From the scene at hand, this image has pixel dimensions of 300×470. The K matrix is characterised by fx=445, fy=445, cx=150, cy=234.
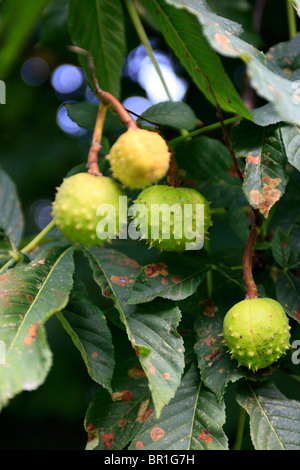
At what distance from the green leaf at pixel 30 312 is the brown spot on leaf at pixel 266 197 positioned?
435 mm

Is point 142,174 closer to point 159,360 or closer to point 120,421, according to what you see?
point 159,360

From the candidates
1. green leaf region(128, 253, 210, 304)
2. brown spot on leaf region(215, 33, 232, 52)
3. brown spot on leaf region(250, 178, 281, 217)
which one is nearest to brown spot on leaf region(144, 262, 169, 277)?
green leaf region(128, 253, 210, 304)

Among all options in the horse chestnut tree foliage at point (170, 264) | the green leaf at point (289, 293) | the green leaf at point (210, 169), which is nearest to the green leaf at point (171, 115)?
the horse chestnut tree foliage at point (170, 264)

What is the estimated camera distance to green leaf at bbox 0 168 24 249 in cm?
124

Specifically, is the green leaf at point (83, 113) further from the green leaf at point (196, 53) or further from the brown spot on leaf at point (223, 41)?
the brown spot on leaf at point (223, 41)

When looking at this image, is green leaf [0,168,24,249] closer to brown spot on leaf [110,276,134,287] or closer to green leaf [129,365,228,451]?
brown spot on leaf [110,276,134,287]

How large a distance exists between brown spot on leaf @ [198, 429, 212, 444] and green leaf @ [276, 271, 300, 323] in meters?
0.31

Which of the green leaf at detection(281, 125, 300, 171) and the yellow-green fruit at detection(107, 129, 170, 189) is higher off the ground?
the yellow-green fruit at detection(107, 129, 170, 189)

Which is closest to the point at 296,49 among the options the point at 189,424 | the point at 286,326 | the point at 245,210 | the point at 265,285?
the point at 245,210

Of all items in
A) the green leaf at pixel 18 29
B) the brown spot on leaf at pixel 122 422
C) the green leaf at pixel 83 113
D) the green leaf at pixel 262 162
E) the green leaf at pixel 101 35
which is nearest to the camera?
the green leaf at pixel 18 29

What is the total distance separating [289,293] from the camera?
1.07 meters

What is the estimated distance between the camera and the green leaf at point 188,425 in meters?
0.94

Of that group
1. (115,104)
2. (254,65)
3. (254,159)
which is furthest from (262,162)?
(115,104)

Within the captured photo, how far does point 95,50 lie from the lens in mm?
1248
